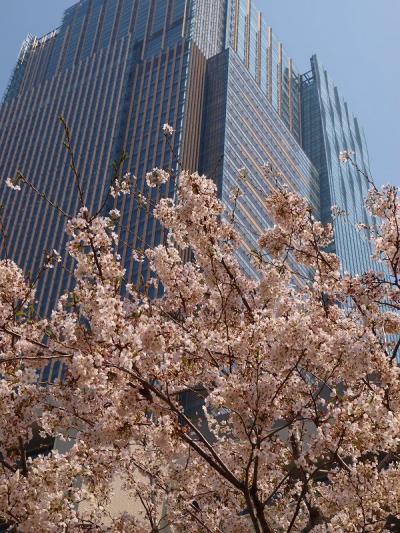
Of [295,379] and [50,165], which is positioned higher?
[50,165]

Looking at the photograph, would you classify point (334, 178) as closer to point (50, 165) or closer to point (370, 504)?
point (50, 165)

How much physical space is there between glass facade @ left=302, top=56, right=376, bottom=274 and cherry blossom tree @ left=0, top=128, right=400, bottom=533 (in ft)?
333

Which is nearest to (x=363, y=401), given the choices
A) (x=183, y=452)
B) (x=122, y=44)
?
(x=183, y=452)

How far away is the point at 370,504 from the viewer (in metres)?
7.86

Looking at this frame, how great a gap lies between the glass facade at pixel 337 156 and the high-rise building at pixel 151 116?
0.52 m

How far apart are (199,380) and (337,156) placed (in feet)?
459

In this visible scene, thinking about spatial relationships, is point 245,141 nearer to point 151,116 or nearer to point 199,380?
point 151,116

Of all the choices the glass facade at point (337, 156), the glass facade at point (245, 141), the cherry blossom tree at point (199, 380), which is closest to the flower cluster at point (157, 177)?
the cherry blossom tree at point (199, 380)

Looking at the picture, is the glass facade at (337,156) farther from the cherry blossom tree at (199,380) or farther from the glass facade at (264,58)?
the cherry blossom tree at (199,380)

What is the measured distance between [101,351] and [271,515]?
14.7 feet

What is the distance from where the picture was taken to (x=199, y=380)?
909 centimetres

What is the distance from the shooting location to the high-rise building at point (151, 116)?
94.0 metres

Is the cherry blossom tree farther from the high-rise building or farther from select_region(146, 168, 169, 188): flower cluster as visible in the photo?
the high-rise building

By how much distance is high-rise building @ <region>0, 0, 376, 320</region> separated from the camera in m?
94.0
